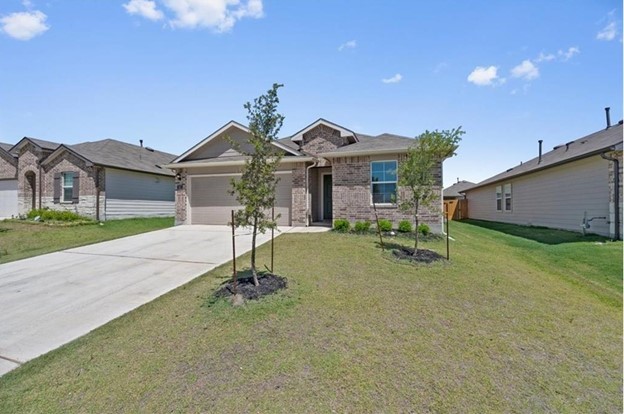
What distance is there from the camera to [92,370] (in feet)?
10.6

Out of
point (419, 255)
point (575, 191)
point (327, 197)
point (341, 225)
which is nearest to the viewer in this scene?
point (419, 255)

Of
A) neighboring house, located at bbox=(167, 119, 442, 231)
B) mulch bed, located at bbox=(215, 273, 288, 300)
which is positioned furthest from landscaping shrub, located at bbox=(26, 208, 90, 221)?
mulch bed, located at bbox=(215, 273, 288, 300)

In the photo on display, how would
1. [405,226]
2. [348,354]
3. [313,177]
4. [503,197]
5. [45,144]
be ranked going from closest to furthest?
[348,354], [405,226], [313,177], [45,144], [503,197]

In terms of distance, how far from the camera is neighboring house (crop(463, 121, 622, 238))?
1095cm

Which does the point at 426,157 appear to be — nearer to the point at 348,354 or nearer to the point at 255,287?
the point at 255,287

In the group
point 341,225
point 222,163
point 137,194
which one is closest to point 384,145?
point 341,225

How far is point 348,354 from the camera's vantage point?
3.37 meters

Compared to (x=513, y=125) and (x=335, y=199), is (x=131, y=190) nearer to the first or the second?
(x=335, y=199)

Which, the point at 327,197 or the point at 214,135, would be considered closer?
the point at 214,135

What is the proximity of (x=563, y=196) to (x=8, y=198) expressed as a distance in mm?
32324

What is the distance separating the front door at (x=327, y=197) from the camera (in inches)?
589

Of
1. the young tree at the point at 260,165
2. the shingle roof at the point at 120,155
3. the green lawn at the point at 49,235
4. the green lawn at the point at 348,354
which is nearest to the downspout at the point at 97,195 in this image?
the shingle roof at the point at 120,155

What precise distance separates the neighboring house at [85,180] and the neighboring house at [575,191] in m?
22.3

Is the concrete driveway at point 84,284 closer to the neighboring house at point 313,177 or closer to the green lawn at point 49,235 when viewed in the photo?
the green lawn at point 49,235
